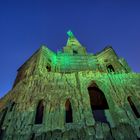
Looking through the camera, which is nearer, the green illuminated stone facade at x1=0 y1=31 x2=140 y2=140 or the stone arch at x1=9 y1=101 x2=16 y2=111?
the green illuminated stone facade at x1=0 y1=31 x2=140 y2=140

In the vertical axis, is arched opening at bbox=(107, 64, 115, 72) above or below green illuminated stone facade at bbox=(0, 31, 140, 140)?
above

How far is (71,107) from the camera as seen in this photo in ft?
48.6

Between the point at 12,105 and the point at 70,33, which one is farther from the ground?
Result: the point at 70,33

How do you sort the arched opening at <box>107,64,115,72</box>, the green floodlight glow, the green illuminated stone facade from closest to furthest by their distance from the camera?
the green illuminated stone facade < the arched opening at <box>107,64,115,72</box> < the green floodlight glow

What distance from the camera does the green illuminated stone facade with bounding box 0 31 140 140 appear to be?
11.9 meters

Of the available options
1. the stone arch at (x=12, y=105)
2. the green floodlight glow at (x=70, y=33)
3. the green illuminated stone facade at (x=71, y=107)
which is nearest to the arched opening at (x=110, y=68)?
the green illuminated stone facade at (x=71, y=107)

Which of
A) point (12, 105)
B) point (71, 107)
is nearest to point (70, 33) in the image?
point (71, 107)

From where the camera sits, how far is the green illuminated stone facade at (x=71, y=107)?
469 inches

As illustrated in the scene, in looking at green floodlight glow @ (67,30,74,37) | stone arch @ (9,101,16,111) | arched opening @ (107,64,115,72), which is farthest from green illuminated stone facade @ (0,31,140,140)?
green floodlight glow @ (67,30,74,37)

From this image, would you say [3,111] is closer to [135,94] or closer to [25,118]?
[25,118]

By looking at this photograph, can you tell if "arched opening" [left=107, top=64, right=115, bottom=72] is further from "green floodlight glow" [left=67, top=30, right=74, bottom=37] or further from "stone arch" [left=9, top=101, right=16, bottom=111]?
"green floodlight glow" [left=67, top=30, right=74, bottom=37]

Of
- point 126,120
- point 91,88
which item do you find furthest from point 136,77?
point 126,120

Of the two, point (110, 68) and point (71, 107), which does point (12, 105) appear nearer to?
point (71, 107)

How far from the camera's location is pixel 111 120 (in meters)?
14.2
